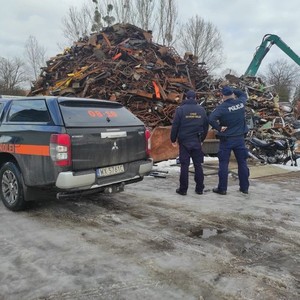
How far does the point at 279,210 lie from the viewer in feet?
17.7

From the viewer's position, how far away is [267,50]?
19.2 m

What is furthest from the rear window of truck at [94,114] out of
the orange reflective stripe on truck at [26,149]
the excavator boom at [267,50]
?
the excavator boom at [267,50]

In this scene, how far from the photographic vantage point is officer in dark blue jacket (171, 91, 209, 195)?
6242 mm

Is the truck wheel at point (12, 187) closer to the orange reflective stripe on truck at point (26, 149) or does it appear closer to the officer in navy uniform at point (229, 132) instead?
the orange reflective stripe on truck at point (26, 149)

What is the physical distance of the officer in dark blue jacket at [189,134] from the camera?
6.24 m

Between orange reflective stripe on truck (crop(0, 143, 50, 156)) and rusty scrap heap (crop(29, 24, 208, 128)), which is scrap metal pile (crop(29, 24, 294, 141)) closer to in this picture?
rusty scrap heap (crop(29, 24, 208, 128))

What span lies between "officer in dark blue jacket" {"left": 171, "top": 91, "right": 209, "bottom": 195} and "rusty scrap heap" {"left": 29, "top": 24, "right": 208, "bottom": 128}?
5.05 metres

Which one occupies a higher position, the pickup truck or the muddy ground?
the pickup truck

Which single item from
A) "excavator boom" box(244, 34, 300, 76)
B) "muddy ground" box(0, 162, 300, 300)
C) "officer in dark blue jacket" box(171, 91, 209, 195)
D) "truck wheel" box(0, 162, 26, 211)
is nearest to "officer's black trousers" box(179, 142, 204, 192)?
"officer in dark blue jacket" box(171, 91, 209, 195)

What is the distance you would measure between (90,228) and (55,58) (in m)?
12.5

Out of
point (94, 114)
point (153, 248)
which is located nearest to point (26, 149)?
point (94, 114)

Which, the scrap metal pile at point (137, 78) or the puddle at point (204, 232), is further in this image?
the scrap metal pile at point (137, 78)

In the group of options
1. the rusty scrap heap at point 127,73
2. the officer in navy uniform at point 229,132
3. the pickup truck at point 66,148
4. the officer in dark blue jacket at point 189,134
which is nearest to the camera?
the pickup truck at point 66,148

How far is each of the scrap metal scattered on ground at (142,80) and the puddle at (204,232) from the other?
564 cm
